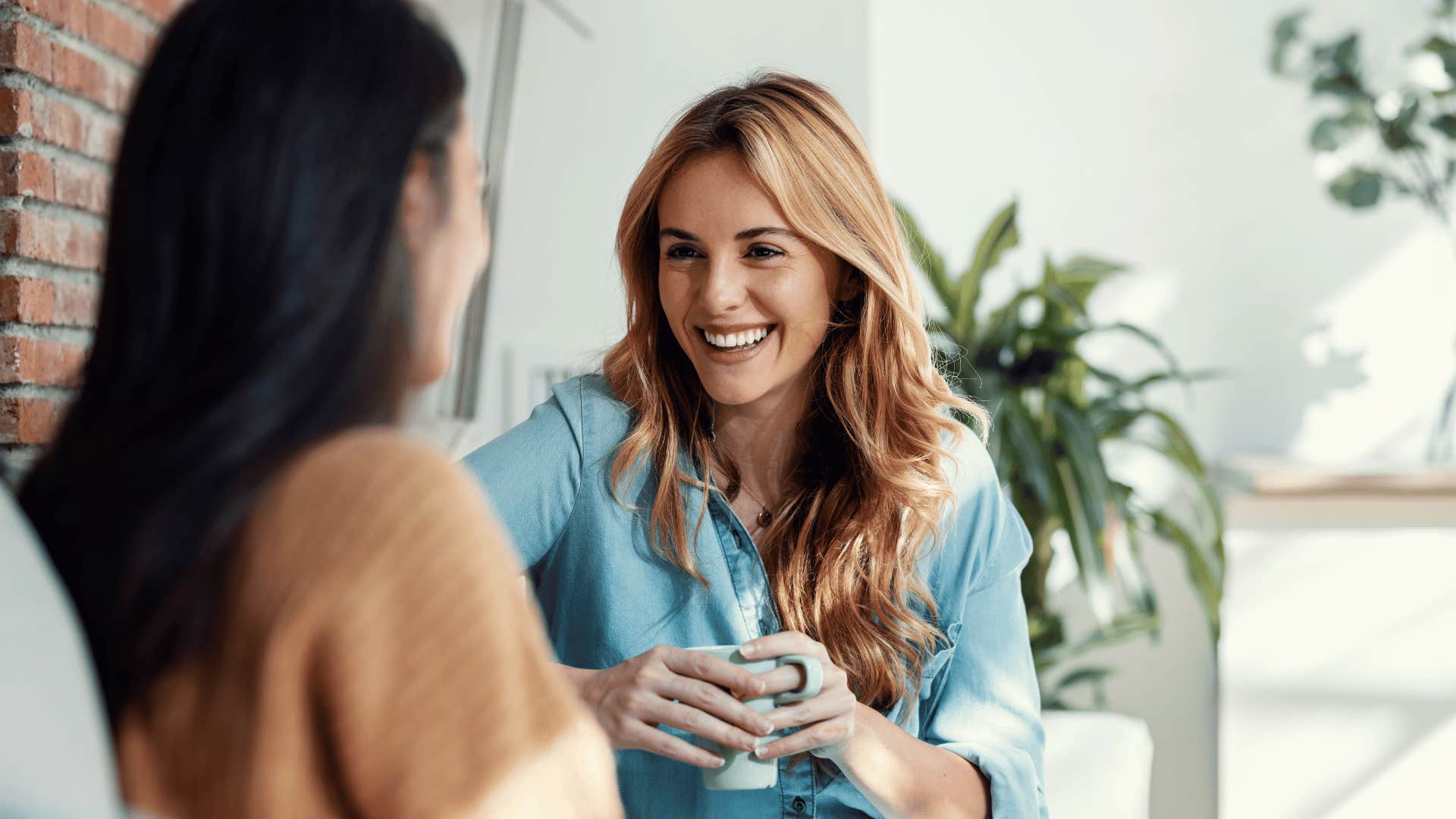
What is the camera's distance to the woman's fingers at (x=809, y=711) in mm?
1011

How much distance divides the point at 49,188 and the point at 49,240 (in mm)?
56

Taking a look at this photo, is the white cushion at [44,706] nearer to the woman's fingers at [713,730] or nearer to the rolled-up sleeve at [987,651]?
the woman's fingers at [713,730]

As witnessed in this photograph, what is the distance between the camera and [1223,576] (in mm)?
2348

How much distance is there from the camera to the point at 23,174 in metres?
1.20

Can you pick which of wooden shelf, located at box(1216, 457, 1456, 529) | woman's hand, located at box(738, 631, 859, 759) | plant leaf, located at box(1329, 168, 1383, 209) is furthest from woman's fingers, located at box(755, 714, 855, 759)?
plant leaf, located at box(1329, 168, 1383, 209)

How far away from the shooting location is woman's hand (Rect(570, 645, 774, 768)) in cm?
99

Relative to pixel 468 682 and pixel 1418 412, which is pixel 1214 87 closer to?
pixel 1418 412

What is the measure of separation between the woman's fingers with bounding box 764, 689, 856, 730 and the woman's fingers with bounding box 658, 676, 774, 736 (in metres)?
0.01

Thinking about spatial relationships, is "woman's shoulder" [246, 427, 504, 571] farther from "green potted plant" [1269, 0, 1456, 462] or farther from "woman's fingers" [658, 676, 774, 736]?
"green potted plant" [1269, 0, 1456, 462]

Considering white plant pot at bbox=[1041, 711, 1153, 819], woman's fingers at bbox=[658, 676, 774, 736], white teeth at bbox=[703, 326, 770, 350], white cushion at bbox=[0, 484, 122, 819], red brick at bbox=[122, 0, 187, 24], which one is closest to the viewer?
white cushion at bbox=[0, 484, 122, 819]

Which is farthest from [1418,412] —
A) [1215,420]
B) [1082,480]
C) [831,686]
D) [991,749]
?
[831,686]

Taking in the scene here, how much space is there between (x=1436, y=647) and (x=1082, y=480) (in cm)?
83

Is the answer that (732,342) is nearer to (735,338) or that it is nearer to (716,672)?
(735,338)

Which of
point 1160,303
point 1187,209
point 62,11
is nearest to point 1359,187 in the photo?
point 1187,209
